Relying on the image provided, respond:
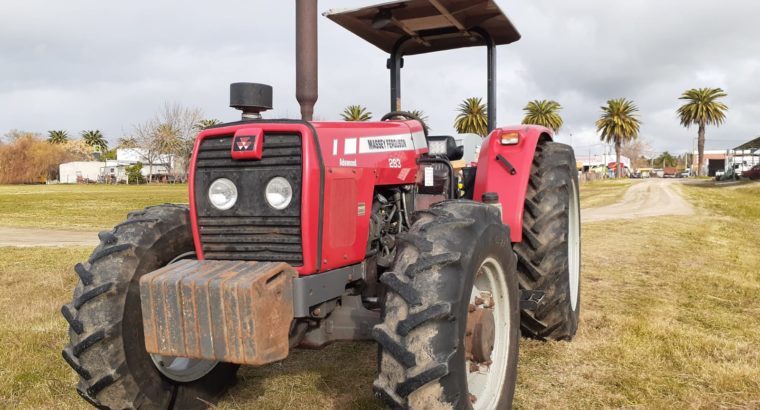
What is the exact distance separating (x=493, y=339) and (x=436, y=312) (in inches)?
30.5

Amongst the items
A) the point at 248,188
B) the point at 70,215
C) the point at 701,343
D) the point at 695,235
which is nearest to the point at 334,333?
the point at 248,188

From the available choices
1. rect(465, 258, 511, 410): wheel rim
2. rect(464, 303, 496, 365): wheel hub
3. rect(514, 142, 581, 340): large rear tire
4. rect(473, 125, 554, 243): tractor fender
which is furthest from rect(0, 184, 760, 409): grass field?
rect(473, 125, 554, 243): tractor fender

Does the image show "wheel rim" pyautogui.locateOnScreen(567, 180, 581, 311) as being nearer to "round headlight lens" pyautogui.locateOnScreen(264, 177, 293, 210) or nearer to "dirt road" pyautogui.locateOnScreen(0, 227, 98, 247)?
"round headlight lens" pyautogui.locateOnScreen(264, 177, 293, 210)

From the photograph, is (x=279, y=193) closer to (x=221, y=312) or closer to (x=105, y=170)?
(x=221, y=312)

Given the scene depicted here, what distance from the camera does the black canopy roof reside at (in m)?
4.15

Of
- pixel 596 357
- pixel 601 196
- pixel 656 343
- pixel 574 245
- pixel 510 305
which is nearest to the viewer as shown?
pixel 510 305

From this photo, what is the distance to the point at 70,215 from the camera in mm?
20844

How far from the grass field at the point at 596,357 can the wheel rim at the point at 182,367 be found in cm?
26

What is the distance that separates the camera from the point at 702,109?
68.4 meters

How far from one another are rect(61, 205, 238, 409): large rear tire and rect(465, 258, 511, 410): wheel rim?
1593 millimetres

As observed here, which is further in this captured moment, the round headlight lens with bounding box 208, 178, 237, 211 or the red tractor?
the round headlight lens with bounding box 208, 178, 237, 211

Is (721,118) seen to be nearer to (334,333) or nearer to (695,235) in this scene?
(695,235)

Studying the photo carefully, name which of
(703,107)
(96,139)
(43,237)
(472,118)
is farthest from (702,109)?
(96,139)

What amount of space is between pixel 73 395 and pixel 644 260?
792 cm
